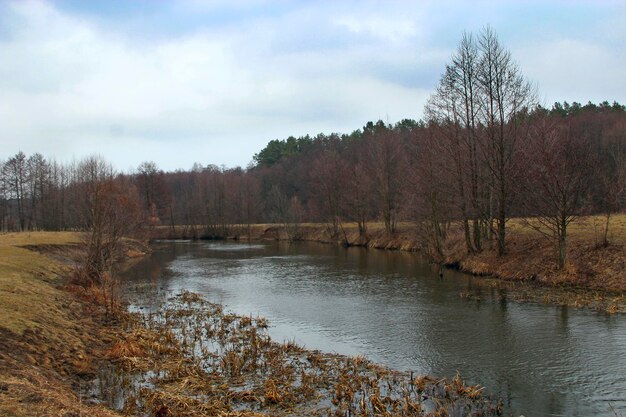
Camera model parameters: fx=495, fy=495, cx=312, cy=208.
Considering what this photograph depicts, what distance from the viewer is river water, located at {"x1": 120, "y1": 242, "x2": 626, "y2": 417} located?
11.5m

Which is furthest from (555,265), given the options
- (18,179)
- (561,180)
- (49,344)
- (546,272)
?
(18,179)

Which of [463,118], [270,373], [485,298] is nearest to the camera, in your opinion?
[270,373]

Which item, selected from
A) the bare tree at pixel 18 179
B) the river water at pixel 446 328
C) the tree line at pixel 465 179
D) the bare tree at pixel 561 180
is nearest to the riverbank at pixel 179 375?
the river water at pixel 446 328

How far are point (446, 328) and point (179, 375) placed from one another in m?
9.47

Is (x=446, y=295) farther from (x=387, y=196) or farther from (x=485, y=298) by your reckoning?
(x=387, y=196)

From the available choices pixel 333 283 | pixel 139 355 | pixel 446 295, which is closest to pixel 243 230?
pixel 333 283

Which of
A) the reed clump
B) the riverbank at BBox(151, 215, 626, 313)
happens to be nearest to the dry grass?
the reed clump

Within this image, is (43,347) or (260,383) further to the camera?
(43,347)

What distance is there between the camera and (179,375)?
1204cm

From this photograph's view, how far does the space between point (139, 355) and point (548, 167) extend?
861 inches

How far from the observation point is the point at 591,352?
546 inches

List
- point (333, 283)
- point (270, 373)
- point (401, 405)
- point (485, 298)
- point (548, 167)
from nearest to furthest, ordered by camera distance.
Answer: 1. point (401, 405)
2. point (270, 373)
3. point (485, 298)
4. point (548, 167)
5. point (333, 283)

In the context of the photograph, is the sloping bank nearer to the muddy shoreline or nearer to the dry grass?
the dry grass

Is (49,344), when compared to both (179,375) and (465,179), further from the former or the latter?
(465,179)
